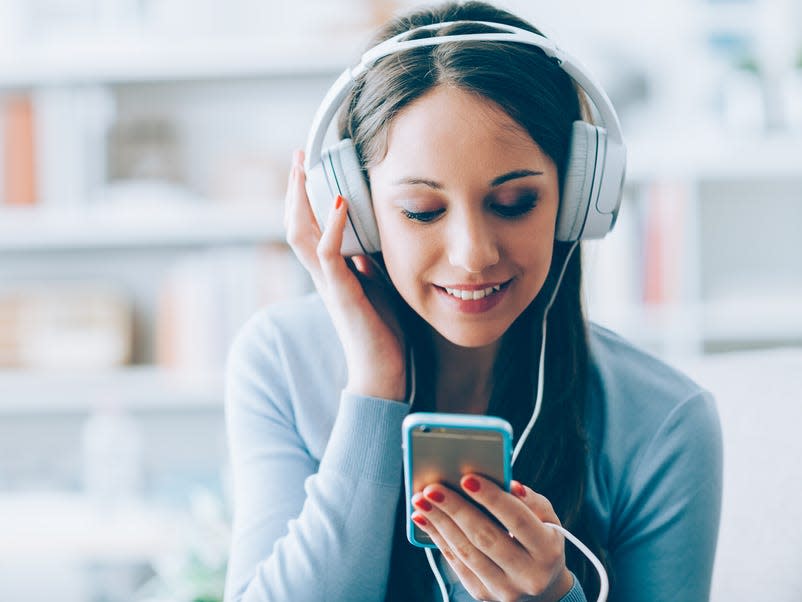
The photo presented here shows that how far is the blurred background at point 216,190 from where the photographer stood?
213 centimetres

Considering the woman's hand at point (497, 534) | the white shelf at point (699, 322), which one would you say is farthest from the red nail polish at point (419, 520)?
the white shelf at point (699, 322)

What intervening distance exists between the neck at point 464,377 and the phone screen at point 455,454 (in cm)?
32

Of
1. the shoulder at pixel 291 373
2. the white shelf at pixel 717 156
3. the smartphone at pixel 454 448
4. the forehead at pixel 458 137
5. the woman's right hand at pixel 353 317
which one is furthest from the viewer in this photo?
Answer: the white shelf at pixel 717 156

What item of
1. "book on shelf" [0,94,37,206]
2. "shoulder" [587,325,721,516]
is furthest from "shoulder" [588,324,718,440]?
"book on shelf" [0,94,37,206]

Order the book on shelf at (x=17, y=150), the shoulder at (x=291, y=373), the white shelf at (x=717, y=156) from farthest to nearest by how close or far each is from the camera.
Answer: the book on shelf at (x=17, y=150) < the white shelf at (x=717, y=156) < the shoulder at (x=291, y=373)

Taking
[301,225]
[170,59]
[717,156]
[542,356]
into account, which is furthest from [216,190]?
[542,356]

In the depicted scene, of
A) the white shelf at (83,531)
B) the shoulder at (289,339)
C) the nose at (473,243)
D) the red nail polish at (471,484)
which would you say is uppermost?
the nose at (473,243)

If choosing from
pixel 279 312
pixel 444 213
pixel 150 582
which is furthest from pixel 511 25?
pixel 150 582

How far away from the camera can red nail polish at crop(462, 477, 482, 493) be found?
28.0 inches

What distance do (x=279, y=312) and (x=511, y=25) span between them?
1.51ft

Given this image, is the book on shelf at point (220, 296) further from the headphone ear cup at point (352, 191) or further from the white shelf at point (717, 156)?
the headphone ear cup at point (352, 191)

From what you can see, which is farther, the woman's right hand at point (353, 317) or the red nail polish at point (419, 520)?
the woman's right hand at point (353, 317)

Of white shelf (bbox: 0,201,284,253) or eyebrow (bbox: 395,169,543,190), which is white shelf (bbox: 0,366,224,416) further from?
eyebrow (bbox: 395,169,543,190)

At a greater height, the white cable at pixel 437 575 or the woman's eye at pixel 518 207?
the woman's eye at pixel 518 207
